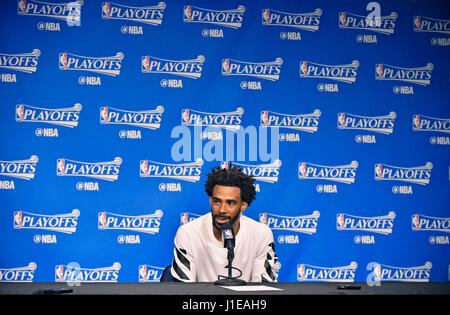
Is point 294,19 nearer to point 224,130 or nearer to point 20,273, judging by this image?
point 224,130

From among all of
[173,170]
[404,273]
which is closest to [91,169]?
[173,170]

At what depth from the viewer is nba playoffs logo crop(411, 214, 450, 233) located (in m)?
4.45

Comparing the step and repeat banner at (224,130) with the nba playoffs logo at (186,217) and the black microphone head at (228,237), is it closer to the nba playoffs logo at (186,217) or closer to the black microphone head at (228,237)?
the nba playoffs logo at (186,217)

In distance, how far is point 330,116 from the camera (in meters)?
4.46

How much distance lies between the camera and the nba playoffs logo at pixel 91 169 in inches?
167

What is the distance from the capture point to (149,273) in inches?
167

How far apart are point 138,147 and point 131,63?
0.80 meters

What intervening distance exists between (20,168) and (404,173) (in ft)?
11.9

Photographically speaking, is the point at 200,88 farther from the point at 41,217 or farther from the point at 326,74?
the point at 41,217

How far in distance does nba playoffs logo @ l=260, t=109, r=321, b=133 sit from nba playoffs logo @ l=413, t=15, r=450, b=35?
1.36m

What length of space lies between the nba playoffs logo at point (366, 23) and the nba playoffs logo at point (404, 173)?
1336 mm

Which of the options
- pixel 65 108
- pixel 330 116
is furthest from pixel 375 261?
pixel 65 108

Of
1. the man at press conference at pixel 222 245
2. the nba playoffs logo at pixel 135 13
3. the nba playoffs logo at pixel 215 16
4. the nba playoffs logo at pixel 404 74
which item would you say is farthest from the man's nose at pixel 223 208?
the nba playoffs logo at pixel 404 74
